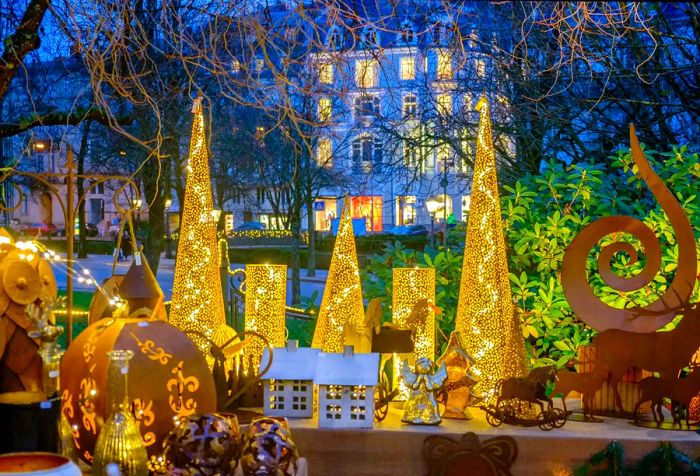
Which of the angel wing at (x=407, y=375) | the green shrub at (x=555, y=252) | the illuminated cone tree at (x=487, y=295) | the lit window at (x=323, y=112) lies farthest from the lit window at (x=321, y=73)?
the green shrub at (x=555, y=252)

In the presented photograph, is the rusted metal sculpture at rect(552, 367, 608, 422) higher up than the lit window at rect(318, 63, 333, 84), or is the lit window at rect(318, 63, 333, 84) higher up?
the lit window at rect(318, 63, 333, 84)

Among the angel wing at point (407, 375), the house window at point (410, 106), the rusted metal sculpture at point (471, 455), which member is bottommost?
the rusted metal sculpture at point (471, 455)

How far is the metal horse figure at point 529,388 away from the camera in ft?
10.5

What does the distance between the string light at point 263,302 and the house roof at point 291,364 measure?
0.33m

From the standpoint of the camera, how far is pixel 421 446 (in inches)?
123

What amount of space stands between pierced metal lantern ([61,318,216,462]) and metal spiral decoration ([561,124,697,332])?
1.72 meters

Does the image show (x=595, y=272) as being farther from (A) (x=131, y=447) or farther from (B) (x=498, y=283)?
(A) (x=131, y=447)

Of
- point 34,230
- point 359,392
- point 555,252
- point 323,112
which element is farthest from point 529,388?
point 34,230

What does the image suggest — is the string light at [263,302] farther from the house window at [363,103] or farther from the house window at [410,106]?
the house window at [410,106]

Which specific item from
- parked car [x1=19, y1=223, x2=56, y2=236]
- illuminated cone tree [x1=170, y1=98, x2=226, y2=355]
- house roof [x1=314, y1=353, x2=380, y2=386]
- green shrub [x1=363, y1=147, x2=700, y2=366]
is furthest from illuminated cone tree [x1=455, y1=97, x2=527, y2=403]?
parked car [x1=19, y1=223, x2=56, y2=236]

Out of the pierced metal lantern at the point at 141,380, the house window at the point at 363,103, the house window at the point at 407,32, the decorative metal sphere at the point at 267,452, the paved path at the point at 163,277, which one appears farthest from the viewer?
the paved path at the point at 163,277

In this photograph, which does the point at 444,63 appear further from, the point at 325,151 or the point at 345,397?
the point at 325,151

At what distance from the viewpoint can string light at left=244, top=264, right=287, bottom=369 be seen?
12.0 ft

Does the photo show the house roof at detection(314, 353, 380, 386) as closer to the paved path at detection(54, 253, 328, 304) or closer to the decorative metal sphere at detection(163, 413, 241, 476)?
the decorative metal sphere at detection(163, 413, 241, 476)
